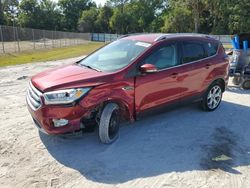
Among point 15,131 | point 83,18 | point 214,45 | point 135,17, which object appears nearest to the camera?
point 15,131

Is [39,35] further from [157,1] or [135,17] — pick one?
[157,1]

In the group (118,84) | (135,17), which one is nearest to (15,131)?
(118,84)

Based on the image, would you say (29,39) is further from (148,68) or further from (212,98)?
(148,68)

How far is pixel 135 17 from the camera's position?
72.4 metres

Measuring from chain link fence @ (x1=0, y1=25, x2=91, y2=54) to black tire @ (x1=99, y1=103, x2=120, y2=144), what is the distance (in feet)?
72.6

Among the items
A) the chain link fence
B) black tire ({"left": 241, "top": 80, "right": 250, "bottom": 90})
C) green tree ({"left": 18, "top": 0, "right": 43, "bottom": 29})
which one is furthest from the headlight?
green tree ({"left": 18, "top": 0, "right": 43, "bottom": 29})

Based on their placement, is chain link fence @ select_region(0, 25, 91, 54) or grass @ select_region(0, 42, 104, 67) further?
chain link fence @ select_region(0, 25, 91, 54)

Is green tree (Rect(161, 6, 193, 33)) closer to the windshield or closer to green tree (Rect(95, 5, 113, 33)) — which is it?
green tree (Rect(95, 5, 113, 33))

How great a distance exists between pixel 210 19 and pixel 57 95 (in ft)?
187

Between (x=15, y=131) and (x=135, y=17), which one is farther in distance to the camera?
(x=135, y=17)

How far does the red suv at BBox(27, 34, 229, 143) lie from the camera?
466 centimetres

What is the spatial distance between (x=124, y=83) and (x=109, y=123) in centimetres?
70

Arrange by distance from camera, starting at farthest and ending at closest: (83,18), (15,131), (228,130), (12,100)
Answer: (83,18) → (12,100) → (228,130) → (15,131)

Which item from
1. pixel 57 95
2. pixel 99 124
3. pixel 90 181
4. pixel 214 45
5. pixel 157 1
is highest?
pixel 157 1
